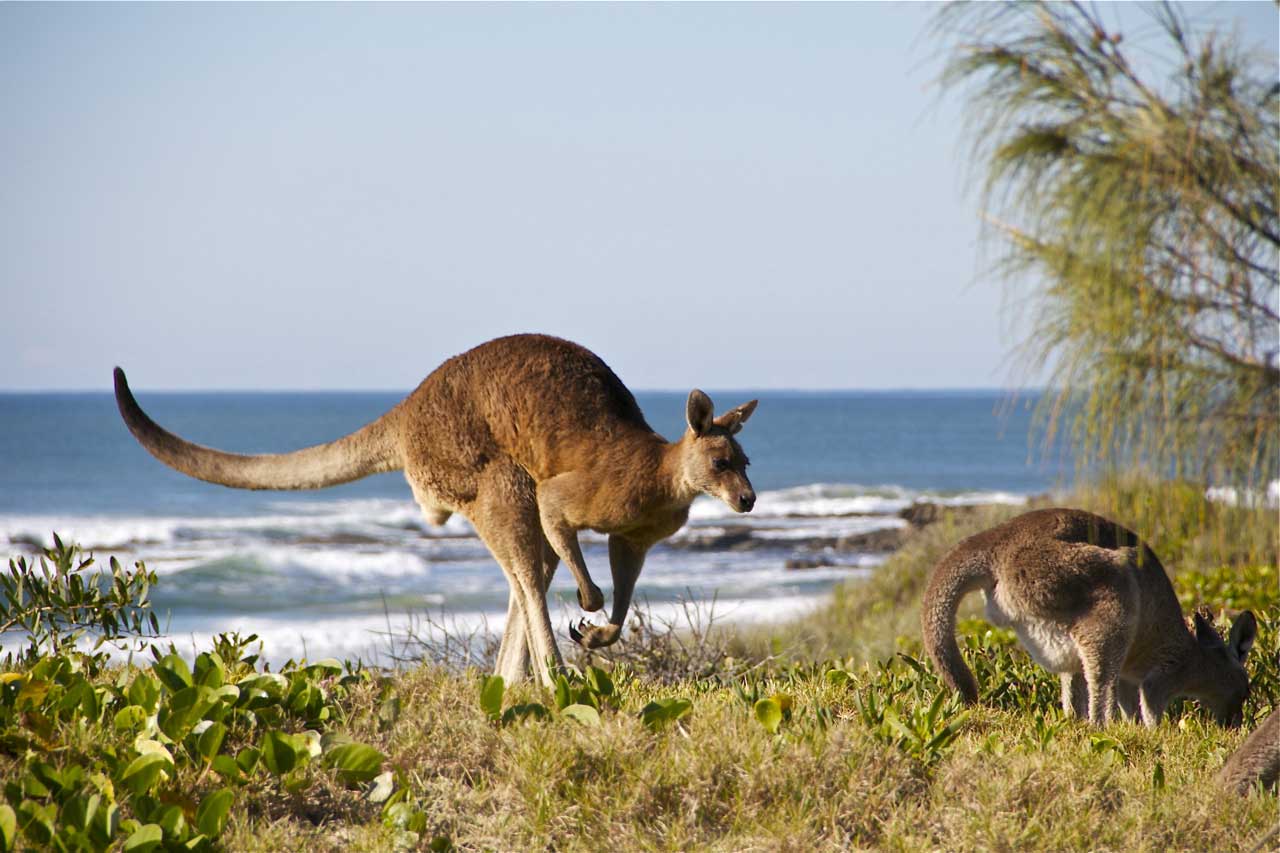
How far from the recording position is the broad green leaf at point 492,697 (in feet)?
14.3

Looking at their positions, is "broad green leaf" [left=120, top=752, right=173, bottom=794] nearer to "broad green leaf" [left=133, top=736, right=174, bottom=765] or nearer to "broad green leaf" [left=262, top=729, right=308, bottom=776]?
"broad green leaf" [left=133, top=736, right=174, bottom=765]

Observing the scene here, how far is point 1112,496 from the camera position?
22.2 feet

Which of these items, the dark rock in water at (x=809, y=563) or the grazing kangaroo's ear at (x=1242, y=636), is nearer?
the grazing kangaroo's ear at (x=1242, y=636)

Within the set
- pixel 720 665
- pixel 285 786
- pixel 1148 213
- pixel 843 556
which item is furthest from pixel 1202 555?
pixel 843 556

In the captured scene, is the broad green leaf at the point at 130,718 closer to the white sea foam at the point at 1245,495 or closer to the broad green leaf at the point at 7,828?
the broad green leaf at the point at 7,828

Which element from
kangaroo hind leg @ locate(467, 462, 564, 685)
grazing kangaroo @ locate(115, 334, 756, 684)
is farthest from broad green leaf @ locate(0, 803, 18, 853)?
kangaroo hind leg @ locate(467, 462, 564, 685)

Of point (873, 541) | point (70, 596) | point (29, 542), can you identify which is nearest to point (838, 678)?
point (70, 596)

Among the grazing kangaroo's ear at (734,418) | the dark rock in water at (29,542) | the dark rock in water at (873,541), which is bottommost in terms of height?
the dark rock in water at (873,541)

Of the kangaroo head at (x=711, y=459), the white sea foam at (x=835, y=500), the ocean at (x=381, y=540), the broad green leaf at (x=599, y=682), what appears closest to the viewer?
the broad green leaf at (x=599, y=682)

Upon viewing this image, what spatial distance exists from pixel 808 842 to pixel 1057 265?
12.7ft

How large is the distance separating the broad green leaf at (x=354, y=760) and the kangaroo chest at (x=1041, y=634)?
2.39m

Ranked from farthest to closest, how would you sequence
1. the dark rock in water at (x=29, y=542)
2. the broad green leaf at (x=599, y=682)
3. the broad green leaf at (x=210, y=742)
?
the dark rock in water at (x=29, y=542), the broad green leaf at (x=599, y=682), the broad green leaf at (x=210, y=742)

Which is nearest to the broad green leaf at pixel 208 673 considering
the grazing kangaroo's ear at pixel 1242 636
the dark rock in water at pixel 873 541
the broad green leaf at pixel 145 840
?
the broad green leaf at pixel 145 840

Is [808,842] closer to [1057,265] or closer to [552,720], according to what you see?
[552,720]
